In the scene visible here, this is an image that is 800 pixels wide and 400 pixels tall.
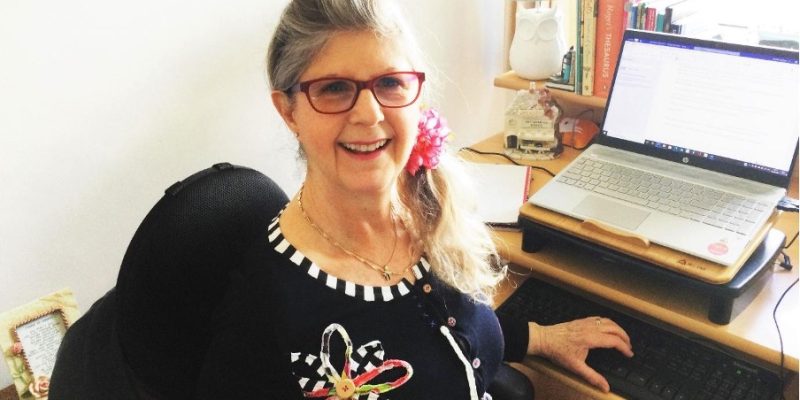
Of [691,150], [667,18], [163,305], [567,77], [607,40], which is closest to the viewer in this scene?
[163,305]

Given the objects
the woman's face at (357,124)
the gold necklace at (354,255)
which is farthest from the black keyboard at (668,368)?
the woman's face at (357,124)

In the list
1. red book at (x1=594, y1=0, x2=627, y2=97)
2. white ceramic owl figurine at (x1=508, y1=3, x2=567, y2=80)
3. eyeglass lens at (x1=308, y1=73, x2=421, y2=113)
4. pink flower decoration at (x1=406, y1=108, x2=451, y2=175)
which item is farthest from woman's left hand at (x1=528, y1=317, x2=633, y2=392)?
white ceramic owl figurine at (x1=508, y1=3, x2=567, y2=80)

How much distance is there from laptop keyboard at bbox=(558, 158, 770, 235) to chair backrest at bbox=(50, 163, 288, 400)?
700 mm

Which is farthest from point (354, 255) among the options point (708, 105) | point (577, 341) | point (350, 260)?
point (708, 105)

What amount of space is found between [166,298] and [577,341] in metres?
0.67

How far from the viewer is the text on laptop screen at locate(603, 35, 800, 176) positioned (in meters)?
1.23

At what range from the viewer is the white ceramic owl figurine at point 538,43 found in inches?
68.8

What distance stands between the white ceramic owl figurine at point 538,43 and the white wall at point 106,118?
2.14ft

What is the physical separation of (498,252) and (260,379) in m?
0.61

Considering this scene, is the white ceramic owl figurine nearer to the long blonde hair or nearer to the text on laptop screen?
the text on laptop screen

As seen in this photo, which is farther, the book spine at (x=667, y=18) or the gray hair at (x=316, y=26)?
the book spine at (x=667, y=18)

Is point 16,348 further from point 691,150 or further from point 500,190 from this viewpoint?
point 691,150

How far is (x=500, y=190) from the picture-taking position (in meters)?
1.52

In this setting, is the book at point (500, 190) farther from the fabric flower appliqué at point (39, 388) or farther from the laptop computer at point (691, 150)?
the fabric flower appliqué at point (39, 388)
